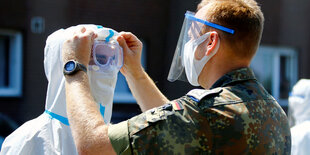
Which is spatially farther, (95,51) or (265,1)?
(265,1)

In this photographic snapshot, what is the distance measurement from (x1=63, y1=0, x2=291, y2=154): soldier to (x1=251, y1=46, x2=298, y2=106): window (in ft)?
29.7

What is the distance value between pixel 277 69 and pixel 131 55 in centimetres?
947

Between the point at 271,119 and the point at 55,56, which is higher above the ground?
the point at 55,56

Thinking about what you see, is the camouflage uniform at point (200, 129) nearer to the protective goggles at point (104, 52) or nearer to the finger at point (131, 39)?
the protective goggles at point (104, 52)

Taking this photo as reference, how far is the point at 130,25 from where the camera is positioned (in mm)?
8602

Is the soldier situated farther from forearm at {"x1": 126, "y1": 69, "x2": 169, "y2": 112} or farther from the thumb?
forearm at {"x1": 126, "y1": 69, "x2": 169, "y2": 112}

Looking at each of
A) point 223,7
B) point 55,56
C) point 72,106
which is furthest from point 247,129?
point 55,56

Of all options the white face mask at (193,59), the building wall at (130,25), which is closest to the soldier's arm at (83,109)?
the white face mask at (193,59)

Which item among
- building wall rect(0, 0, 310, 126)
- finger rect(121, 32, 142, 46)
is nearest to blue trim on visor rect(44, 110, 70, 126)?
finger rect(121, 32, 142, 46)

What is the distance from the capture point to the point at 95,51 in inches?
79.3

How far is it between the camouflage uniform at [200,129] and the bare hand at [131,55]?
0.68m

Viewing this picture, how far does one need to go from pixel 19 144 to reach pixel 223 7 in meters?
1.18

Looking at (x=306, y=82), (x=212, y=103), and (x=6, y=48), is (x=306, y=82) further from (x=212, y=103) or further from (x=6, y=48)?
(x=6, y=48)

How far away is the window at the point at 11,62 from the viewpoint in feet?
25.0
